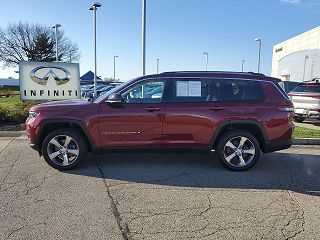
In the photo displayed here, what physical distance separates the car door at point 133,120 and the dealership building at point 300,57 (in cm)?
4211

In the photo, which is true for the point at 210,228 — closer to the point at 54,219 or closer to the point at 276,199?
the point at 276,199

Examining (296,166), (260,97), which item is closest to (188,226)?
(260,97)

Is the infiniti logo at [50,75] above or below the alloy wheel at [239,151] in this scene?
above

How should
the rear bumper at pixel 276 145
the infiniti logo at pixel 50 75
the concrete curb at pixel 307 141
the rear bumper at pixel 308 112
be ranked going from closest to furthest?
the rear bumper at pixel 276 145 < the concrete curb at pixel 307 141 < the rear bumper at pixel 308 112 < the infiniti logo at pixel 50 75

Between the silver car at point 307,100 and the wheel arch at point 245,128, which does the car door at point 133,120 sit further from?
the silver car at point 307,100

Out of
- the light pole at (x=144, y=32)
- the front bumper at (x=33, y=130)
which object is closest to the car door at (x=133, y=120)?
the front bumper at (x=33, y=130)

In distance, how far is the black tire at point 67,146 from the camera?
223 inches

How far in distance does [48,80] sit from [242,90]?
9133mm

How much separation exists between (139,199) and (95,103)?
2.05 metres

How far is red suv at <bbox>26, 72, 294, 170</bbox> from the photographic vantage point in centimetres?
563

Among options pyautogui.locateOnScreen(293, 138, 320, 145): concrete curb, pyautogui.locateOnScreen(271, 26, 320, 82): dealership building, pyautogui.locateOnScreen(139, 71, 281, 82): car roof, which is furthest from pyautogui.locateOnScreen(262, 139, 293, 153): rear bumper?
pyautogui.locateOnScreen(271, 26, 320, 82): dealership building

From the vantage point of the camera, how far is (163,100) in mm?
5711

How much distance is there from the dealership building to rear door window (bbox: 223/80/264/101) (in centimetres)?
4097

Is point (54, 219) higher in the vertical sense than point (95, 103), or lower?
lower
